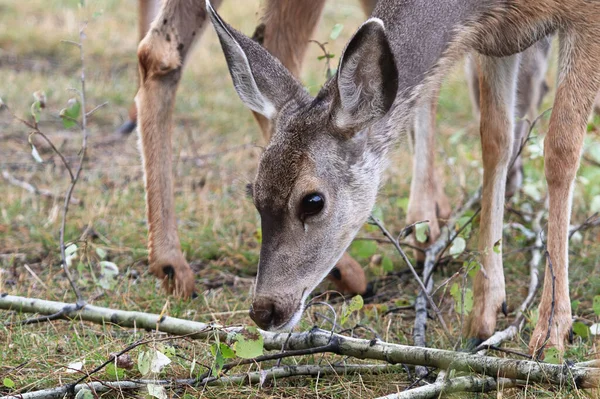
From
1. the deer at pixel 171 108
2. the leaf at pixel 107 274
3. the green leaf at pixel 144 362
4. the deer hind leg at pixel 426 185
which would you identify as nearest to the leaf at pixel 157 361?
the green leaf at pixel 144 362

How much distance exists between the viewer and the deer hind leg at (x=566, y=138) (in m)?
4.14

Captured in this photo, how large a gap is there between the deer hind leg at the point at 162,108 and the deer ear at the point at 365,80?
144 centimetres

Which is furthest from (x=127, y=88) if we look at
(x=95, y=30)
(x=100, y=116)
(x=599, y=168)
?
(x=599, y=168)

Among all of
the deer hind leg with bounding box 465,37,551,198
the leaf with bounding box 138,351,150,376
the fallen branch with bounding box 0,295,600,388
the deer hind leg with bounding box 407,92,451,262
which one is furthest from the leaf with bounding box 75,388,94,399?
the deer hind leg with bounding box 465,37,551,198

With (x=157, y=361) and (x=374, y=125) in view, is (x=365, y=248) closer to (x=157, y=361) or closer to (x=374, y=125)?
(x=374, y=125)

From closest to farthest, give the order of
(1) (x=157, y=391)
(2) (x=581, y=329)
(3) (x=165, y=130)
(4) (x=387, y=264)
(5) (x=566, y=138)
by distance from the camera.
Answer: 1. (1) (x=157, y=391)
2. (2) (x=581, y=329)
3. (5) (x=566, y=138)
4. (4) (x=387, y=264)
5. (3) (x=165, y=130)

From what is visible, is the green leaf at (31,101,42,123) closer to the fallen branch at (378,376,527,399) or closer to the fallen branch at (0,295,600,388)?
the fallen branch at (0,295,600,388)

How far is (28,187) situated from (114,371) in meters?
3.12

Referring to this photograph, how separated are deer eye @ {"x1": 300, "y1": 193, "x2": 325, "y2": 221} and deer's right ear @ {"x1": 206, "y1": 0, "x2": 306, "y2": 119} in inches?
20.4

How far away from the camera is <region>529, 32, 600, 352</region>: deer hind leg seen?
13.6 feet

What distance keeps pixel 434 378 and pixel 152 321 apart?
1.20m

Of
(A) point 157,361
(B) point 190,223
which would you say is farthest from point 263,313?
(B) point 190,223

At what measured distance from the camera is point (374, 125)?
13.2 feet

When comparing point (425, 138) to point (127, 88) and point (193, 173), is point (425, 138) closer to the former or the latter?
point (193, 173)
